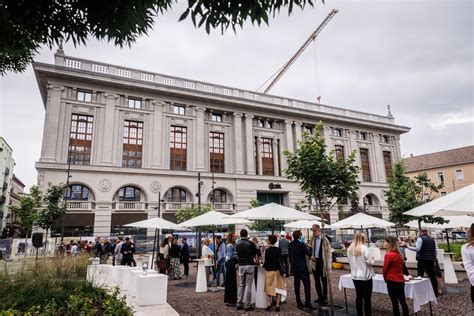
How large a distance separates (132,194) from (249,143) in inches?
633

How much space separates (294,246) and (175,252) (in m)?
8.26

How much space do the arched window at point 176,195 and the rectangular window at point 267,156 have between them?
11733 mm

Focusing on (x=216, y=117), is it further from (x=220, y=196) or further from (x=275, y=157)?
(x=220, y=196)

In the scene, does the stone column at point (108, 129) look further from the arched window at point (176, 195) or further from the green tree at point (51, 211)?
the arched window at point (176, 195)

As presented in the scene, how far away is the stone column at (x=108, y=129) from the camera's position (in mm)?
32938

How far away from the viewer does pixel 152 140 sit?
3575 centimetres

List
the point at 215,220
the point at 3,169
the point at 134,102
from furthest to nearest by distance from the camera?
the point at 3,169 → the point at 134,102 → the point at 215,220

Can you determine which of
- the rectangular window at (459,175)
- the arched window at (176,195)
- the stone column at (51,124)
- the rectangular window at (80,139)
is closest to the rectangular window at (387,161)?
the rectangular window at (459,175)

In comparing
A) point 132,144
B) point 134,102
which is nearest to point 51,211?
point 132,144

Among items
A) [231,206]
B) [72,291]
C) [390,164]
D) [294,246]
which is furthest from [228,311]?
[390,164]

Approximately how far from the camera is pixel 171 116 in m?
37.3

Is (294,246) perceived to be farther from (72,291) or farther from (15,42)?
(15,42)

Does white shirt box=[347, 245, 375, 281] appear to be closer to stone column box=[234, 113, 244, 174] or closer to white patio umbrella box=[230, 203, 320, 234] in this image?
white patio umbrella box=[230, 203, 320, 234]

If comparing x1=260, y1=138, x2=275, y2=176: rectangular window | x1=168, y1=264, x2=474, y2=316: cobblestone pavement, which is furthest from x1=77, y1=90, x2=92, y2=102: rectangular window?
x1=168, y1=264, x2=474, y2=316: cobblestone pavement
